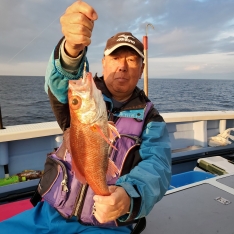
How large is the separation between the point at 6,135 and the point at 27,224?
7.66 ft

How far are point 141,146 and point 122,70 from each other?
2.74ft

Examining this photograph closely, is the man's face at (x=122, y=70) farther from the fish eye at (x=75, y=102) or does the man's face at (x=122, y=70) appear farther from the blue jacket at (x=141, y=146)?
the fish eye at (x=75, y=102)

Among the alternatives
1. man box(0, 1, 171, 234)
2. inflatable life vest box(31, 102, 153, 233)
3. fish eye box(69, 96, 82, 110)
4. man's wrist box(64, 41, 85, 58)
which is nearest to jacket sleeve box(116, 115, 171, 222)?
man box(0, 1, 171, 234)

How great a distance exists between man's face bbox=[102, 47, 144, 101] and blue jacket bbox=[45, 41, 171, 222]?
0.38 feet

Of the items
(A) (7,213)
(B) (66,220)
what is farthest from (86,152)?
(A) (7,213)

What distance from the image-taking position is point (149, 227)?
2.84m

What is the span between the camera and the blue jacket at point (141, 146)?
6.48ft

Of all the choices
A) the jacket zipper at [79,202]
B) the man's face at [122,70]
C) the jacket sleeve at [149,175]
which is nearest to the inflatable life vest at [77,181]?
the jacket zipper at [79,202]

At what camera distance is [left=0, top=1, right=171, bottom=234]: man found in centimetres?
164

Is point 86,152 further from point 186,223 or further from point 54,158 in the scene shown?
point 186,223

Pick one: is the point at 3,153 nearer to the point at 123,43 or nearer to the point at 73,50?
the point at 123,43

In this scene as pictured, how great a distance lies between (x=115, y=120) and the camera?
2.61 m

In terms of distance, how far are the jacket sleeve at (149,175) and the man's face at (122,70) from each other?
0.49 m

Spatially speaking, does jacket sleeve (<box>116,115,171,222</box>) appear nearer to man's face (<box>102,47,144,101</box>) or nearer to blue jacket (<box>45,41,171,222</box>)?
blue jacket (<box>45,41,171,222</box>)
